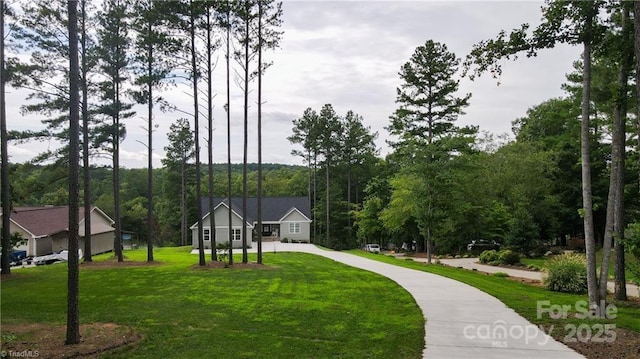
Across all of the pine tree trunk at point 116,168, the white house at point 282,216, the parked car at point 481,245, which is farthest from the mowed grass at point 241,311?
the white house at point 282,216

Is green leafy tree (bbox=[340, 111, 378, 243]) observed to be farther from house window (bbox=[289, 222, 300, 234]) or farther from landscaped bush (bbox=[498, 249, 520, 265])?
landscaped bush (bbox=[498, 249, 520, 265])

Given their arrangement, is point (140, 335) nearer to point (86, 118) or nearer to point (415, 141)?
point (86, 118)

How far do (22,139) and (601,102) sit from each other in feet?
71.1

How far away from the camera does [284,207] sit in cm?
4534

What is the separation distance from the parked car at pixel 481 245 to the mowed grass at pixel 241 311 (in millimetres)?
22189

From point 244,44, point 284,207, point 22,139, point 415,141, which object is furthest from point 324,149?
point 22,139

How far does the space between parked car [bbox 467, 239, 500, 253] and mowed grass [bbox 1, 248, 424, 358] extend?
72.8ft

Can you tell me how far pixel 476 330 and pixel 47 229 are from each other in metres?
34.8

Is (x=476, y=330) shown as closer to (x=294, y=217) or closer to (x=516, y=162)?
(x=516, y=162)

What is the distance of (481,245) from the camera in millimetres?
35719
